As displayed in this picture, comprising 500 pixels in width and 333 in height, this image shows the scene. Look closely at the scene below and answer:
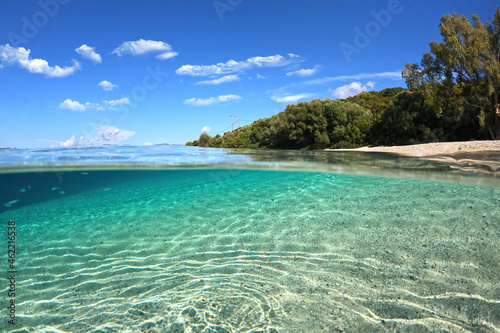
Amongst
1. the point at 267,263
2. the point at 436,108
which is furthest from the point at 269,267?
the point at 436,108

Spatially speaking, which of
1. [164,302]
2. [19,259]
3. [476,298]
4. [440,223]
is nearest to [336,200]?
[440,223]

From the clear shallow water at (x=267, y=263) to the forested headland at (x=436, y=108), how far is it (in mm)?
18128

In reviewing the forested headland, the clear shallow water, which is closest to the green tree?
the forested headland

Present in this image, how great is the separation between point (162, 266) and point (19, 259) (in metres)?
2.75

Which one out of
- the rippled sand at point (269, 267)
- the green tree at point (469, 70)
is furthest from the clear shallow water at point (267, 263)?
the green tree at point (469, 70)

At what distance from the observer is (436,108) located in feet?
77.6

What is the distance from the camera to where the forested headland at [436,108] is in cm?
2183

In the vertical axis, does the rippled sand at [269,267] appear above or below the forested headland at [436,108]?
below

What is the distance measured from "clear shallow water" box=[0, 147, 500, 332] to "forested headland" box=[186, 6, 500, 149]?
18.1m

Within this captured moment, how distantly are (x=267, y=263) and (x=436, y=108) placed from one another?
26088 millimetres

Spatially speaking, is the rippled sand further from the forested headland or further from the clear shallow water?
the forested headland

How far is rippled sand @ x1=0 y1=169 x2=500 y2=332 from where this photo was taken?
107 inches

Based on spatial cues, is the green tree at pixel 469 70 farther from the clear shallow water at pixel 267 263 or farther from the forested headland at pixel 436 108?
the clear shallow water at pixel 267 263

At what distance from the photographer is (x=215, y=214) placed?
6.73 m
